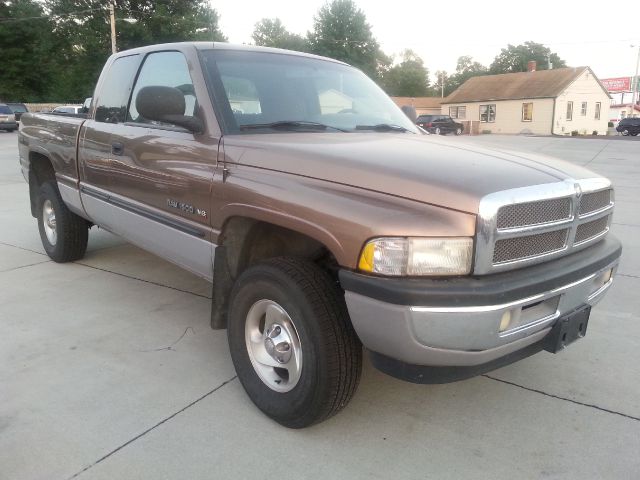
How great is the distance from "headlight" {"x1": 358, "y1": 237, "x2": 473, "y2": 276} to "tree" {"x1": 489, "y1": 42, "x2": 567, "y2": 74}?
Result: 84620 mm

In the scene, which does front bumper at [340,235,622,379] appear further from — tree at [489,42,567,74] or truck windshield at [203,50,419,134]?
tree at [489,42,567,74]

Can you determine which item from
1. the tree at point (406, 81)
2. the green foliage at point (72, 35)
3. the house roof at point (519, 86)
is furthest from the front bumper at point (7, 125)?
the tree at point (406, 81)

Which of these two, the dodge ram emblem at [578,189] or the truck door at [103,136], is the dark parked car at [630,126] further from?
the dodge ram emblem at [578,189]

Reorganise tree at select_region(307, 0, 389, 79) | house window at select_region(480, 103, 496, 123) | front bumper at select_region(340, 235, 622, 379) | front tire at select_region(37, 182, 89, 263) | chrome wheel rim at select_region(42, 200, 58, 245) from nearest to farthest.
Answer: front bumper at select_region(340, 235, 622, 379), front tire at select_region(37, 182, 89, 263), chrome wheel rim at select_region(42, 200, 58, 245), house window at select_region(480, 103, 496, 123), tree at select_region(307, 0, 389, 79)

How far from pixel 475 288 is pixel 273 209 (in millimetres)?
986

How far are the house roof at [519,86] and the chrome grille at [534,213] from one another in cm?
4597

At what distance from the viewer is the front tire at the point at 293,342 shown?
2422 millimetres

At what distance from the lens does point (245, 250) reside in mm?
2955

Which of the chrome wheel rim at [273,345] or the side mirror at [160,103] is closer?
the chrome wheel rim at [273,345]

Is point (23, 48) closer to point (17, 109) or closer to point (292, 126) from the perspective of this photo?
point (17, 109)

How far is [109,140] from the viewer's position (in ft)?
13.1

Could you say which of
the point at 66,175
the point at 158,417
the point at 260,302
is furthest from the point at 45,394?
the point at 66,175

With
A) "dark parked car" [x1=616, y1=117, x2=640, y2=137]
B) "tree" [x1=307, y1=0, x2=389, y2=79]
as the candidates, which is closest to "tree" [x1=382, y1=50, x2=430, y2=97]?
"tree" [x1=307, y1=0, x2=389, y2=79]

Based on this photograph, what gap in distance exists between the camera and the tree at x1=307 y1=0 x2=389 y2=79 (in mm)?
61375
